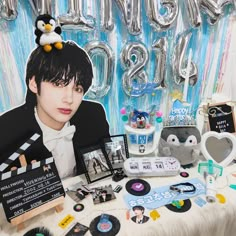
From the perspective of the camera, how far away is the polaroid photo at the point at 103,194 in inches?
38.8

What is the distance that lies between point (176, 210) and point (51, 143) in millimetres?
586

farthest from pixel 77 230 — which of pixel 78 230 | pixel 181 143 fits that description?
pixel 181 143

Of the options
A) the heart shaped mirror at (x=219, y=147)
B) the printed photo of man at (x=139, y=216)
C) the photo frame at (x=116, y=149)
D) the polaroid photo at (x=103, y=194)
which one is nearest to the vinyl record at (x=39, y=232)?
the polaroid photo at (x=103, y=194)

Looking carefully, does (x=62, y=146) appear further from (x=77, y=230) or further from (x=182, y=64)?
(x=182, y=64)

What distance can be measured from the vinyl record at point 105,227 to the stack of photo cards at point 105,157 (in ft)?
0.70

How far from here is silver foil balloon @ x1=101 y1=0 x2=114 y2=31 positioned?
0.95 meters

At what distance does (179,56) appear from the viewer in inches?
46.3

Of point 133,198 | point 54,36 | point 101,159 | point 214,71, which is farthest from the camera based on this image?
point 214,71

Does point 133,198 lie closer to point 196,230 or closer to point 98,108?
point 196,230

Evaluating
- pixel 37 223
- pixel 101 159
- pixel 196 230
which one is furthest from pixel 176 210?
pixel 37 223

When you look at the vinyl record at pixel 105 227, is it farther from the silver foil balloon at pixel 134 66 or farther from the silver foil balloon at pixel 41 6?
the silver foil balloon at pixel 41 6

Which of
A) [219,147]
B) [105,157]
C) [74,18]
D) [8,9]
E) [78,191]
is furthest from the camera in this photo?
[219,147]

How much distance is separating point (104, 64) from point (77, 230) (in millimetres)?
666

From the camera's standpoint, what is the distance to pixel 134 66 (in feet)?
3.60
